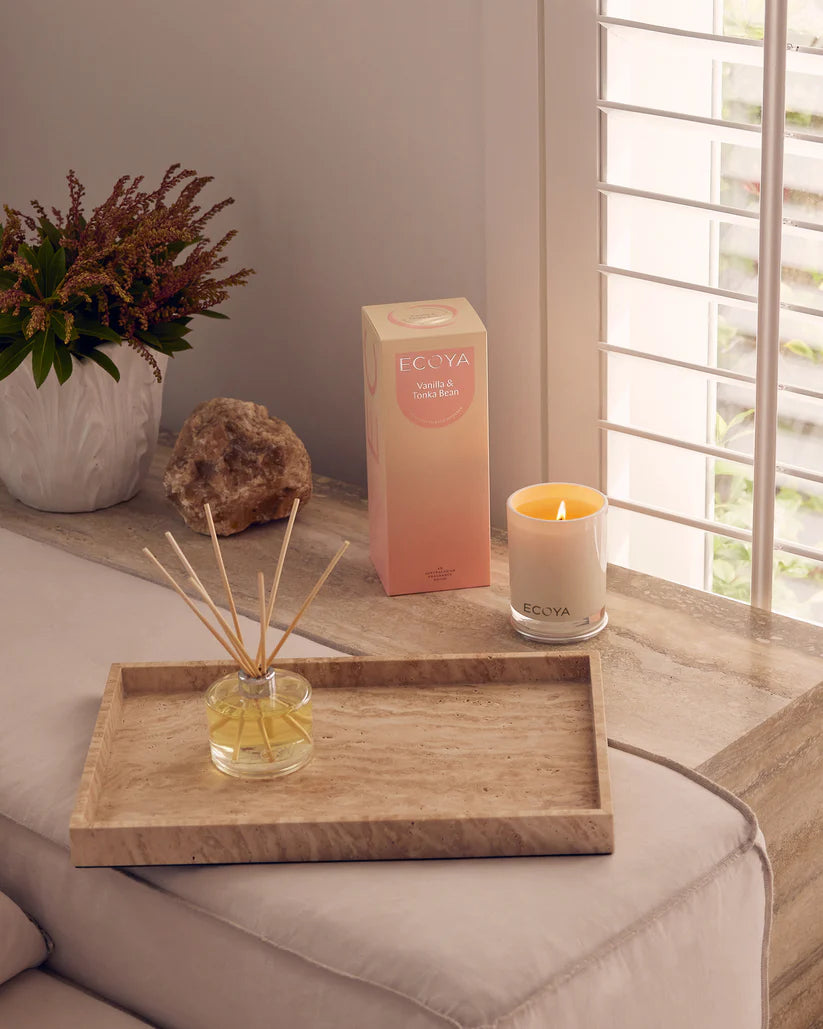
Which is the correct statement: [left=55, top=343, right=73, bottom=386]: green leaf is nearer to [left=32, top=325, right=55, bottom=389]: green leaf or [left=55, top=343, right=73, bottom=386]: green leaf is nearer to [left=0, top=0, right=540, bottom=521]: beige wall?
[left=32, top=325, right=55, bottom=389]: green leaf

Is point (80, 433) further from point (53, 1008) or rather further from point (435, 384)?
point (53, 1008)

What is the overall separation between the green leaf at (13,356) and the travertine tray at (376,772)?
1.34ft

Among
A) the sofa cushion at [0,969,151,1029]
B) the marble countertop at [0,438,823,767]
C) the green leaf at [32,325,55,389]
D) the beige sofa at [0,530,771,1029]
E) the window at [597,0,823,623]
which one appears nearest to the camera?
the beige sofa at [0,530,771,1029]

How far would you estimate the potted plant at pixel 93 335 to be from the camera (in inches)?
47.9

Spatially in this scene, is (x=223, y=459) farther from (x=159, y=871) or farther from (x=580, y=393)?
(x=159, y=871)

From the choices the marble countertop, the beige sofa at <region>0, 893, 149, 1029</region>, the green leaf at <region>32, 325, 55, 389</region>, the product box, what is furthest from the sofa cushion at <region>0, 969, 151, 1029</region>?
the green leaf at <region>32, 325, 55, 389</region>

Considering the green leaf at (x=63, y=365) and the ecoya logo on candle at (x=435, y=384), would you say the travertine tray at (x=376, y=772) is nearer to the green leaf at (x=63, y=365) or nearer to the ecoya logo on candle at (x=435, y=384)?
the ecoya logo on candle at (x=435, y=384)

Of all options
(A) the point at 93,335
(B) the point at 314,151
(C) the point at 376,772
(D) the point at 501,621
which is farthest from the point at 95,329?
(C) the point at 376,772

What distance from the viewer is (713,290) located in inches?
43.5

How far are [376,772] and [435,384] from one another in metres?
0.37

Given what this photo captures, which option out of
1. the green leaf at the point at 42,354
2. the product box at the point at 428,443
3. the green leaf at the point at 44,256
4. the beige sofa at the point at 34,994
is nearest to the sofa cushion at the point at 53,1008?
the beige sofa at the point at 34,994

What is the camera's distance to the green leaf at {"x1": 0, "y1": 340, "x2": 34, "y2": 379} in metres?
1.22

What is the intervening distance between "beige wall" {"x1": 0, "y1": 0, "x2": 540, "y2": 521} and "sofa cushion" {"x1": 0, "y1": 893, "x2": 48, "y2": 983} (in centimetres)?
68

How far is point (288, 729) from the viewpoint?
33.7 inches
